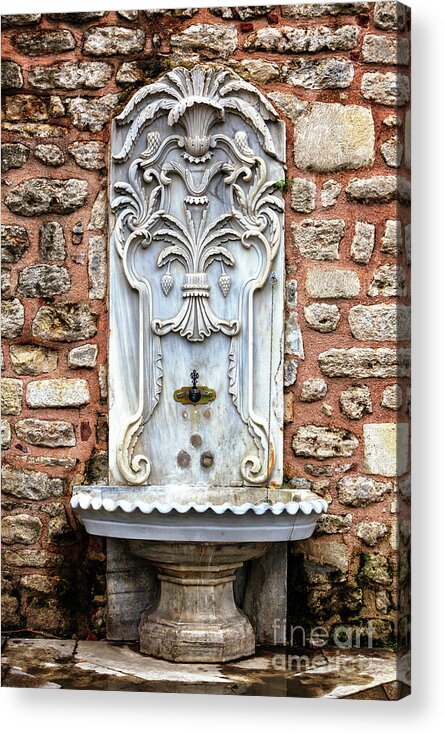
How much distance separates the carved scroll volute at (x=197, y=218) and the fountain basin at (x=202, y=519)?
32cm

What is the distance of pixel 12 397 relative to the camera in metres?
5.45

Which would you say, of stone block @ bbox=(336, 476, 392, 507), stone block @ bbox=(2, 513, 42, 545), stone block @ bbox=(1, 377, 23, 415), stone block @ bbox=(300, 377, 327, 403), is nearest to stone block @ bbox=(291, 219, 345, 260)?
stone block @ bbox=(300, 377, 327, 403)

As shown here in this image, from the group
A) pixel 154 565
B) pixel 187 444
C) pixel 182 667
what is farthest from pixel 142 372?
pixel 182 667

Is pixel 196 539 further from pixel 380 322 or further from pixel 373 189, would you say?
pixel 373 189

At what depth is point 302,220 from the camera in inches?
209

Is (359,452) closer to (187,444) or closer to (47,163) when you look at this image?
(187,444)

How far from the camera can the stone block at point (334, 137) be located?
17.2ft

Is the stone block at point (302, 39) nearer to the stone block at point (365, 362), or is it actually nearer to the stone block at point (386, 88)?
the stone block at point (386, 88)

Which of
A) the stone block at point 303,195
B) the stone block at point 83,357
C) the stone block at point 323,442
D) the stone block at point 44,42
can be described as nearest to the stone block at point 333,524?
the stone block at point 323,442

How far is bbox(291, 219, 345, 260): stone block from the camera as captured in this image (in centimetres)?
526

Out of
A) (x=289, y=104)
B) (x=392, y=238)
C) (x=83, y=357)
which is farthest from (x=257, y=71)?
(x=83, y=357)

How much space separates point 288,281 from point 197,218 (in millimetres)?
459

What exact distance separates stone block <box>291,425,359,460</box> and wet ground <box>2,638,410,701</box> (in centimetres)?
79

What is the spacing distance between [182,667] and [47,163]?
2127 millimetres
